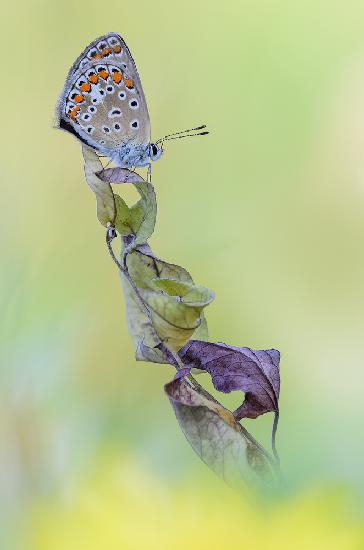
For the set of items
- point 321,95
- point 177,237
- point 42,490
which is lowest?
point 42,490

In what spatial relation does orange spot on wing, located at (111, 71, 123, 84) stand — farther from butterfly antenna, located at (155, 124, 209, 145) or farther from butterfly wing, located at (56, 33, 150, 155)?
butterfly antenna, located at (155, 124, 209, 145)

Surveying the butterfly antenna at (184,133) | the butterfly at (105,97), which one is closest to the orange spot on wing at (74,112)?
the butterfly at (105,97)

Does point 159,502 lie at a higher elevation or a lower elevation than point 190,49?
lower

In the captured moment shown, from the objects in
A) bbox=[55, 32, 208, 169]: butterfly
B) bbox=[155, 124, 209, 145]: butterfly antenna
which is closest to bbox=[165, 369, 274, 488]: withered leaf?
bbox=[55, 32, 208, 169]: butterfly

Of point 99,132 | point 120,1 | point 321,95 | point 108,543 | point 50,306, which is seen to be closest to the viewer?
point 108,543

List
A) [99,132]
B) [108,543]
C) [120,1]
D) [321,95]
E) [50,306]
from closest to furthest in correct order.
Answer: [108,543]
[50,306]
[99,132]
[321,95]
[120,1]

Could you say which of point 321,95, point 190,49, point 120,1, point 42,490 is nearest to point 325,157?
point 321,95

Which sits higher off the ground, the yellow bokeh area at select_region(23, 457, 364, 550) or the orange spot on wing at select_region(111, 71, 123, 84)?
the orange spot on wing at select_region(111, 71, 123, 84)

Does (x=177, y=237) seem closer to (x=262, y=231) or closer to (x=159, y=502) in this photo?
(x=262, y=231)
